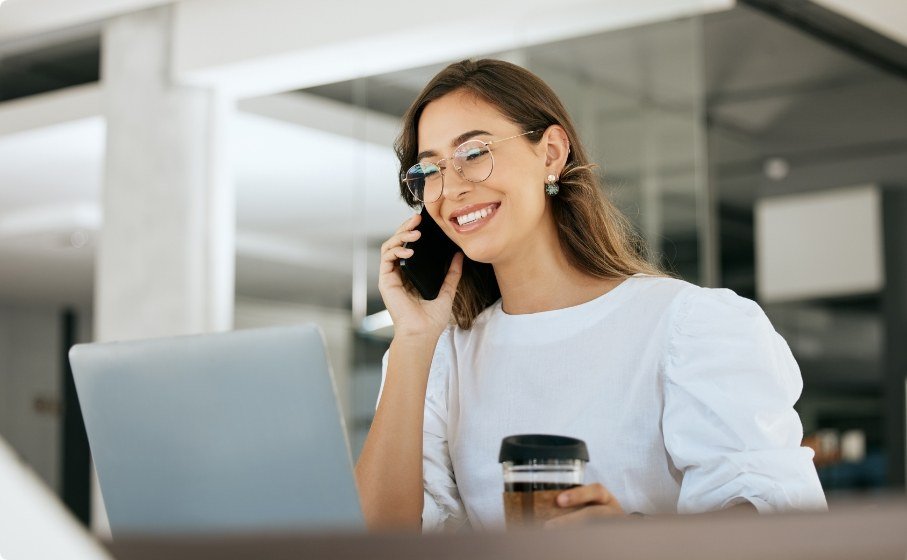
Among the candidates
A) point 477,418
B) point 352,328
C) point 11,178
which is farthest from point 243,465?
point 11,178

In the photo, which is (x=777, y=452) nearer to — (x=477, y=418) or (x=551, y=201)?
(x=477, y=418)

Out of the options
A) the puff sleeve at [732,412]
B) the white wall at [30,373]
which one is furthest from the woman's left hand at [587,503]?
the white wall at [30,373]

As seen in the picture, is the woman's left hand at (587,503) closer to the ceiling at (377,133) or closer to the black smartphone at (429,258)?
the black smartphone at (429,258)

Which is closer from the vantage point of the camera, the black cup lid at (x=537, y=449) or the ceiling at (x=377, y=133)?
the black cup lid at (x=537, y=449)

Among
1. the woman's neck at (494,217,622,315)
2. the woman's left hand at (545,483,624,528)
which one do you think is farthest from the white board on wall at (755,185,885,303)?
the woman's left hand at (545,483,624,528)

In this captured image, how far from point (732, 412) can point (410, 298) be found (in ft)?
2.51

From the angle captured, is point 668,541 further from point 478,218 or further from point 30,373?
point 30,373

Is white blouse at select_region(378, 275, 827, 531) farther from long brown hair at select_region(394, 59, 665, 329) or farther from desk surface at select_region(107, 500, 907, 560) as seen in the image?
desk surface at select_region(107, 500, 907, 560)

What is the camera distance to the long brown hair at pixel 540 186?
242 centimetres

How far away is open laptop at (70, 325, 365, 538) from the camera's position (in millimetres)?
1386

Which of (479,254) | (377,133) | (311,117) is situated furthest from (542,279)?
(311,117)

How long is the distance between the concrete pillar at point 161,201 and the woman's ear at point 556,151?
431 centimetres

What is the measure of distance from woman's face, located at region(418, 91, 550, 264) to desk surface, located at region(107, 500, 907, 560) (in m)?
1.62

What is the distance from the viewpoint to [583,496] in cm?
142
